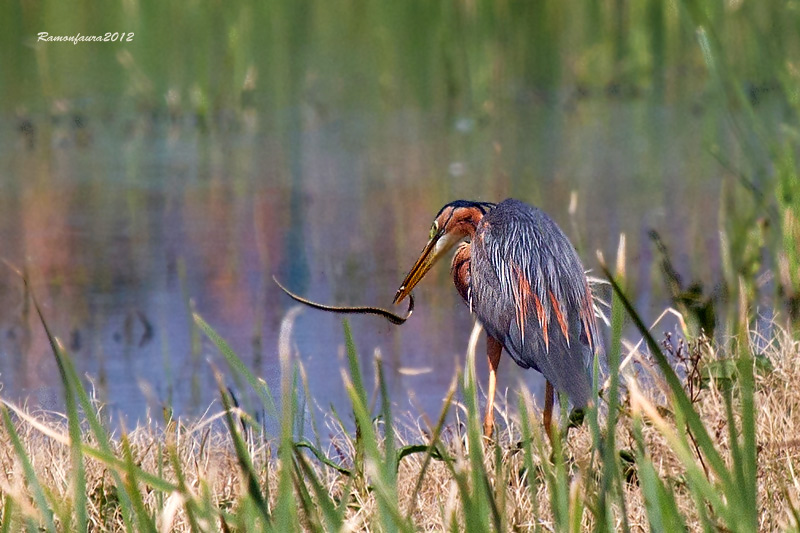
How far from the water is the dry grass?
32 cm

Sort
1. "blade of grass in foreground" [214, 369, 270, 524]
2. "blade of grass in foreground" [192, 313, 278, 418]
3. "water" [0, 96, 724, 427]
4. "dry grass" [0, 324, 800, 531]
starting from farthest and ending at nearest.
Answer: "water" [0, 96, 724, 427]
"dry grass" [0, 324, 800, 531]
"blade of grass in foreground" [192, 313, 278, 418]
"blade of grass in foreground" [214, 369, 270, 524]

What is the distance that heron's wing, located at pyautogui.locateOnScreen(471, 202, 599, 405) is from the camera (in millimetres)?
2871

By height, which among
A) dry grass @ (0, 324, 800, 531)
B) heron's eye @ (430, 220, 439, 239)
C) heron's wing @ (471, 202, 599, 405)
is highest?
heron's eye @ (430, 220, 439, 239)

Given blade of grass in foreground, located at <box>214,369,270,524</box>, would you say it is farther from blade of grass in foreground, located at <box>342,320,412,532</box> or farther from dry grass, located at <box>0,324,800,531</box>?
dry grass, located at <box>0,324,800,531</box>

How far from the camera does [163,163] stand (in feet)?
23.7

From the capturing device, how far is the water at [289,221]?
4.24 meters

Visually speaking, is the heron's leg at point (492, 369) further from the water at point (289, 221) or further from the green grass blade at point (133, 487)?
the green grass blade at point (133, 487)

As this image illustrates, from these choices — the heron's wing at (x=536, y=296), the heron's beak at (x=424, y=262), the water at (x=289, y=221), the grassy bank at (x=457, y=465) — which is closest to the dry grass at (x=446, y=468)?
the grassy bank at (x=457, y=465)

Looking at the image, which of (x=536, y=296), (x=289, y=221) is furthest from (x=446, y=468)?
(x=289, y=221)

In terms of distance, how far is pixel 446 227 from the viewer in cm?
339

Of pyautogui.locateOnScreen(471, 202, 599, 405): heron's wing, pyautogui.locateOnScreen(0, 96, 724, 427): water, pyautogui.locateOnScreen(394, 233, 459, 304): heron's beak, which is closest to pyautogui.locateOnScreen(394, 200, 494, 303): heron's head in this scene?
pyautogui.locateOnScreen(394, 233, 459, 304): heron's beak

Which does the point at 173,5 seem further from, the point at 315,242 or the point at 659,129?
the point at 315,242

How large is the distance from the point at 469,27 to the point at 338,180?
392 cm

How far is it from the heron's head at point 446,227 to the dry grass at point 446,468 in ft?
→ 1.63
